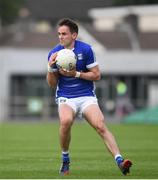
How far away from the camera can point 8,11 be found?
115 meters

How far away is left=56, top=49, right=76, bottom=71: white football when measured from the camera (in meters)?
14.6

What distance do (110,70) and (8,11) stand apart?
A: 49.8m

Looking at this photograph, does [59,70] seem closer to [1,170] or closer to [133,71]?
[1,170]

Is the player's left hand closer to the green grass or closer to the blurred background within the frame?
the green grass

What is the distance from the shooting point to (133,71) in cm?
6719

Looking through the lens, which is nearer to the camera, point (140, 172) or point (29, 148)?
point (140, 172)

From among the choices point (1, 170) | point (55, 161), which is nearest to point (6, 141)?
point (55, 161)

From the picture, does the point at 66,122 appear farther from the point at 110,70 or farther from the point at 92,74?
the point at 110,70

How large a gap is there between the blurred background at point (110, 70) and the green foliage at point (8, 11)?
82.1 ft

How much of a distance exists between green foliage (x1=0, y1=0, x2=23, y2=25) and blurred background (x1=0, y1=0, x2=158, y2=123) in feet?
82.1

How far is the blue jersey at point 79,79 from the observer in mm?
14844

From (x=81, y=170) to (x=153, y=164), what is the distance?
6.55 ft

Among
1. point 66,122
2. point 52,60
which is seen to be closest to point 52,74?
point 52,60

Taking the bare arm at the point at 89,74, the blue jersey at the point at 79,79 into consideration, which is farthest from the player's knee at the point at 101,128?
the bare arm at the point at 89,74
